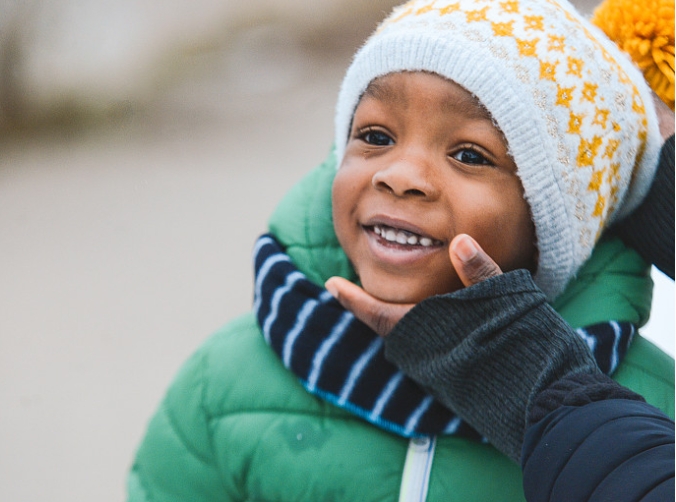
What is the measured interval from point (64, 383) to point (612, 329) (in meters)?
1.32

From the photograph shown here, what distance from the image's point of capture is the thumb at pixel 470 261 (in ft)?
2.56

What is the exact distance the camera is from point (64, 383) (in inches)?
72.5

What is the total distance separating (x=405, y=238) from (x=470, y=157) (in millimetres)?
107

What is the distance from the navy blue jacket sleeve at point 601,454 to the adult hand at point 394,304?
6.3 inches

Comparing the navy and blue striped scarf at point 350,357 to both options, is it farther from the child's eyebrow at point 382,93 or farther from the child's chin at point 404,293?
the child's eyebrow at point 382,93

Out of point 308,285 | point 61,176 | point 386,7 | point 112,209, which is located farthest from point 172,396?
point 386,7

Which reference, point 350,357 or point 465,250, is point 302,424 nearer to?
point 350,357

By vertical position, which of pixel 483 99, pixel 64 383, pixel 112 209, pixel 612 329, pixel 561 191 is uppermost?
pixel 483 99

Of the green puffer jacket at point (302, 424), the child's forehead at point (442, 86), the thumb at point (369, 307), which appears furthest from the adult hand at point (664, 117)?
the thumb at point (369, 307)

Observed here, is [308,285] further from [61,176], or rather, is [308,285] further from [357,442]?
[61,176]

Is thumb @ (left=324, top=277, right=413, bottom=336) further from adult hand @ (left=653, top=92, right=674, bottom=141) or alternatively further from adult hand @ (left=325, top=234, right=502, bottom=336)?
adult hand @ (left=653, top=92, right=674, bottom=141)

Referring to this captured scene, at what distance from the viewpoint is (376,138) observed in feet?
2.97

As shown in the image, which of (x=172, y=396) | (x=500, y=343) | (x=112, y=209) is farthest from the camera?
(x=112, y=209)

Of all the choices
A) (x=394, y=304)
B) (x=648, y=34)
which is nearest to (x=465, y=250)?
(x=394, y=304)
